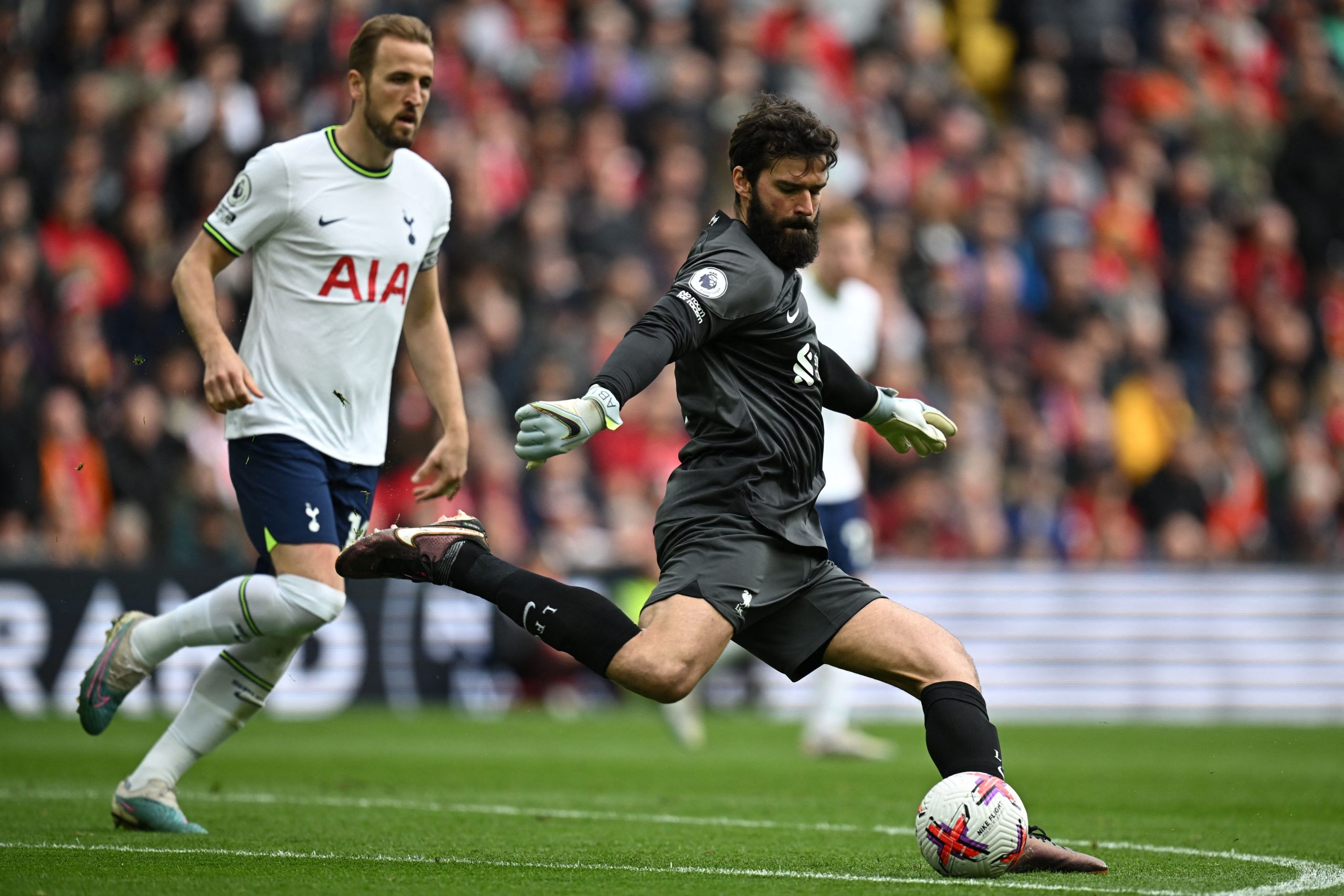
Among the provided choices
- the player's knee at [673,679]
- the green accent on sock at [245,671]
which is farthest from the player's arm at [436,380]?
the player's knee at [673,679]

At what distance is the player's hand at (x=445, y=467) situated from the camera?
670cm

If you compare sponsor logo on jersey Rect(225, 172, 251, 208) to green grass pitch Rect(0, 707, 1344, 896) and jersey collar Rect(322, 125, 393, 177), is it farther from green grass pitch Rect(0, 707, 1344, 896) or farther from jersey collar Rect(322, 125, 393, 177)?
green grass pitch Rect(0, 707, 1344, 896)

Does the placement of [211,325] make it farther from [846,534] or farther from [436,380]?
[846,534]

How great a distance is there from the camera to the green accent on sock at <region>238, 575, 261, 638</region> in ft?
20.5

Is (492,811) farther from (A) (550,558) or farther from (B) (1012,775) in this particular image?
(A) (550,558)

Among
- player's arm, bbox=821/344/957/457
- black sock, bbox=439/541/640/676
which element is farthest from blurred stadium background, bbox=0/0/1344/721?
player's arm, bbox=821/344/957/457

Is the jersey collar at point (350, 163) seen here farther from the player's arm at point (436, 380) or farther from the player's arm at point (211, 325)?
the player's arm at point (211, 325)

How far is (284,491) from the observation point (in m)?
6.26

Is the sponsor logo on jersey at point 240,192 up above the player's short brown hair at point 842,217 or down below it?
below

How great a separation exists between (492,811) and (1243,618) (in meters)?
8.38

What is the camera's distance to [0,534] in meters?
13.2

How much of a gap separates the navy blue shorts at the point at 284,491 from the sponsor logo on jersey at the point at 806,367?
1675 millimetres

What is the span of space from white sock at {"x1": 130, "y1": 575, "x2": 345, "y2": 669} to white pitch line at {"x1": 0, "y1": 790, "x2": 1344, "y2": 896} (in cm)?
78

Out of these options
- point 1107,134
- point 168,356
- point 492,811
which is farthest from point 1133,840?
point 1107,134
